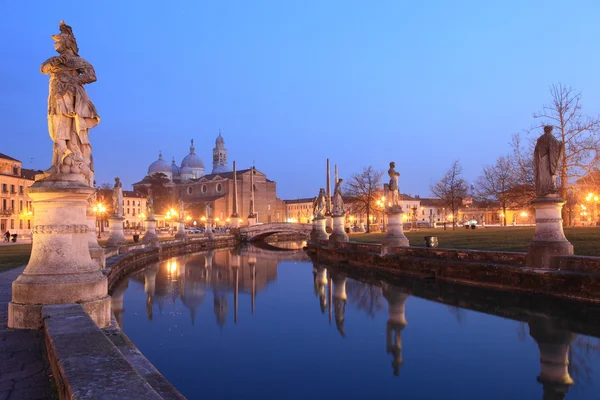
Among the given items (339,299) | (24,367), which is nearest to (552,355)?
(339,299)

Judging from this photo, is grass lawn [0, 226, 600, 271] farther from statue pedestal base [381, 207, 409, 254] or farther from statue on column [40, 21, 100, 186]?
statue on column [40, 21, 100, 186]

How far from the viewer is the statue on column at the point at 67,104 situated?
267 inches

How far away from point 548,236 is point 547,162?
214 cm

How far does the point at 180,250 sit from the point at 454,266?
28036 millimetres

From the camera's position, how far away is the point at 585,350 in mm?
8453

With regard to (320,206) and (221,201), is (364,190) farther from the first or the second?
(221,201)

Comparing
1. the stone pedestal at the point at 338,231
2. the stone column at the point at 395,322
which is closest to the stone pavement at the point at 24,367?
the stone column at the point at 395,322

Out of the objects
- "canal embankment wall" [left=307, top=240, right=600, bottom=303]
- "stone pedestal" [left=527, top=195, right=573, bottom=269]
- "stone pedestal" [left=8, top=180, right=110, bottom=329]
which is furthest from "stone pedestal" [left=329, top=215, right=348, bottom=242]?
"stone pedestal" [left=8, top=180, right=110, bottom=329]

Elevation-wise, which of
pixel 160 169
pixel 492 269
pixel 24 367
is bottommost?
pixel 492 269

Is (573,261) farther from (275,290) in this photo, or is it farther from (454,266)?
(275,290)

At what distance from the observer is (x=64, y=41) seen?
695 cm

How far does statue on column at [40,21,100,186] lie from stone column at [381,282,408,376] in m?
5.99

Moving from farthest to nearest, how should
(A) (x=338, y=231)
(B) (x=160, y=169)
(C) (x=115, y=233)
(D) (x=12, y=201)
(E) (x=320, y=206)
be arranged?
(B) (x=160, y=169), (D) (x=12, y=201), (E) (x=320, y=206), (A) (x=338, y=231), (C) (x=115, y=233)

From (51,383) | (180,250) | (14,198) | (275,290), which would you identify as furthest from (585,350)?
(14,198)
